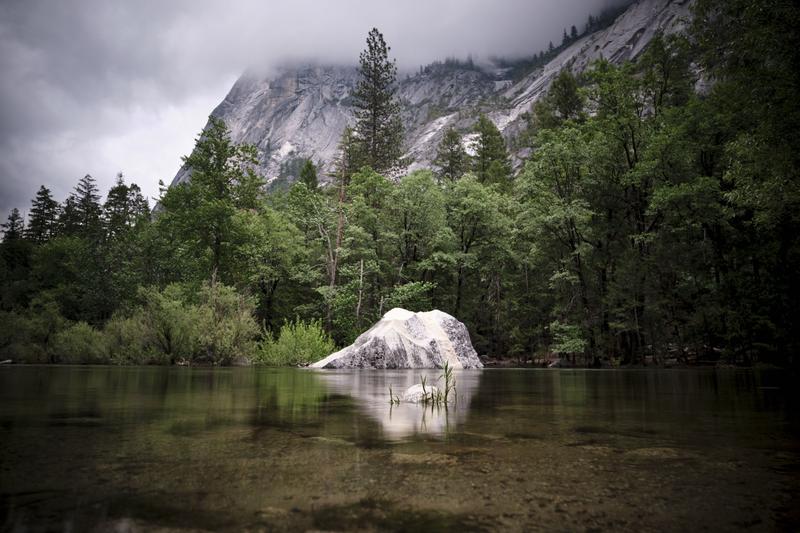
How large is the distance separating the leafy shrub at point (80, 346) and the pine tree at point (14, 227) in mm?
45528

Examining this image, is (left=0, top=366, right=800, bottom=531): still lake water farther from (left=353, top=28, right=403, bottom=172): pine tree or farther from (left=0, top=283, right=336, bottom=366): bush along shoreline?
(left=353, top=28, right=403, bottom=172): pine tree

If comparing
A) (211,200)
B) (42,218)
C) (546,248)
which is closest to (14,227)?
(42,218)

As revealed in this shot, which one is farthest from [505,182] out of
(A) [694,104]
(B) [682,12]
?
(B) [682,12]

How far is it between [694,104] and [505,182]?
23252 mm

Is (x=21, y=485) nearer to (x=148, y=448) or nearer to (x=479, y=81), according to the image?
(x=148, y=448)

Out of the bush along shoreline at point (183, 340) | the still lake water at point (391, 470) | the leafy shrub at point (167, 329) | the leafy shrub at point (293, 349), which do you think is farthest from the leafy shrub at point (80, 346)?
the still lake water at point (391, 470)

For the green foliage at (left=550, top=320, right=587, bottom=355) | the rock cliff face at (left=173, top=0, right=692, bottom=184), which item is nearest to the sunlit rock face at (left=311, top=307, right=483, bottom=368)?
the green foliage at (left=550, top=320, right=587, bottom=355)

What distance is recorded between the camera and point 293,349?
21953 mm

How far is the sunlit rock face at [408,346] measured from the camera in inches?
790

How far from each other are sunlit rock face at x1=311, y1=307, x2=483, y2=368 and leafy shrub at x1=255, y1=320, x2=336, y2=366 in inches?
65.9

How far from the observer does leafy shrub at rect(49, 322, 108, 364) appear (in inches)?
856

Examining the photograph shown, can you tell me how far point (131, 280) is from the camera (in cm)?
3478

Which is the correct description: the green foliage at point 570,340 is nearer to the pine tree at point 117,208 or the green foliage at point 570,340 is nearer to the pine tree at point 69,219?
the pine tree at point 117,208

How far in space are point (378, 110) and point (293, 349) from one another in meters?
32.5
